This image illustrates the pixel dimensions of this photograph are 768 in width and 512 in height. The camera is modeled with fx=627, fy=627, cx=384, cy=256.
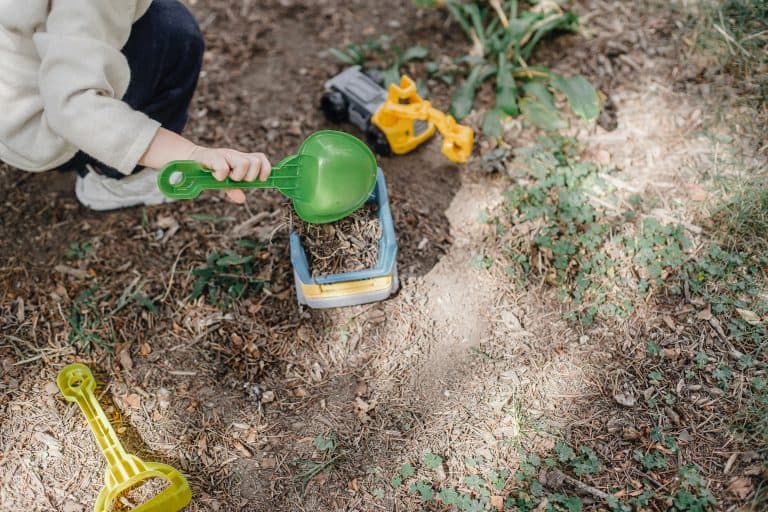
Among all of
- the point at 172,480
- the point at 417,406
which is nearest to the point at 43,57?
the point at 172,480

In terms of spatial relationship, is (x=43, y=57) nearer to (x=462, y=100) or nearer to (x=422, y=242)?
(x=422, y=242)

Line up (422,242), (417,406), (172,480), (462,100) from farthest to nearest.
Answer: (462,100) → (422,242) → (417,406) → (172,480)

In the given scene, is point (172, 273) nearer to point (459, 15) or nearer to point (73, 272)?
point (73, 272)

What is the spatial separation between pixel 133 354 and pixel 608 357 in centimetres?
163

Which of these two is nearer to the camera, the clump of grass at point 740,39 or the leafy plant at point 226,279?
the leafy plant at point 226,279

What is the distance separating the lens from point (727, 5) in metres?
Result: 2.78

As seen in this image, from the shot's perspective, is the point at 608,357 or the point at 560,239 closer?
the point at 608,357

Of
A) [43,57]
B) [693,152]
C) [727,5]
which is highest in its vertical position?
[43,57]

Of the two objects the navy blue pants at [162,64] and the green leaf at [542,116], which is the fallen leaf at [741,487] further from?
the navy blue pants at [162,64]

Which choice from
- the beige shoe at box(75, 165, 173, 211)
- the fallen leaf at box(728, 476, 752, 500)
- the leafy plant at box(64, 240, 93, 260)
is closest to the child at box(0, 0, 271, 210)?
the beige shoe at box(75, 165, 173, 211)

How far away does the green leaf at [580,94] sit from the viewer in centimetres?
262

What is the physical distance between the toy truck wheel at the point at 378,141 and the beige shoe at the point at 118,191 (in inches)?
34.0

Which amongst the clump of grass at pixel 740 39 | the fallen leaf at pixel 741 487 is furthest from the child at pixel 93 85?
the clump of grass at pixel 740 39

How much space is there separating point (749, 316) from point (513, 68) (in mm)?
1395
